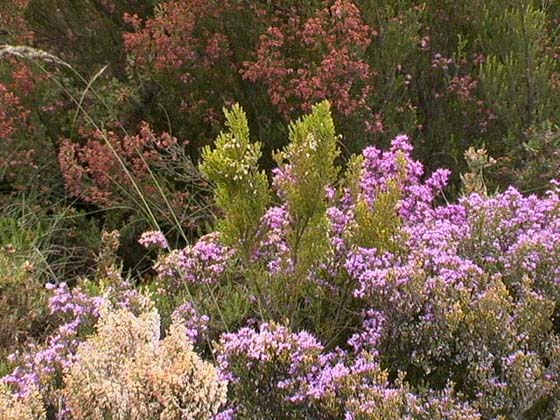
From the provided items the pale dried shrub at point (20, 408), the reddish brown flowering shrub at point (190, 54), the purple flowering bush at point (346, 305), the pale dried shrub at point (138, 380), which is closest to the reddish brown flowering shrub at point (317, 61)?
the reddish brown flowering shrub at point (190, 54)

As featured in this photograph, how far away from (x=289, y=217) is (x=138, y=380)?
120cm

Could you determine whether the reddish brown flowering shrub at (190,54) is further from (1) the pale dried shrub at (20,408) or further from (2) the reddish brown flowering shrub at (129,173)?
(1) the pale dried shrub at (20,408)

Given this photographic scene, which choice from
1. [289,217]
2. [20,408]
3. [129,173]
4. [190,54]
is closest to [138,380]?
[20,408]

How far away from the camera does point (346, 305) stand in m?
3.57

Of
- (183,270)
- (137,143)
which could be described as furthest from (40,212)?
(183,270)

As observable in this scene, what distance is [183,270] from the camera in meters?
3.95

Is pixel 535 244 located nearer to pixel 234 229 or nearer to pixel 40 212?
pixel 234 229

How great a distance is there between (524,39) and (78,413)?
4179 millimetres

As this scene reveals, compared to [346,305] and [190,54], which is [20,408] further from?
[190,54]

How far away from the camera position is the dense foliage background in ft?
9.92

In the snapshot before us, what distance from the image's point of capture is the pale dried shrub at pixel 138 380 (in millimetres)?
2479

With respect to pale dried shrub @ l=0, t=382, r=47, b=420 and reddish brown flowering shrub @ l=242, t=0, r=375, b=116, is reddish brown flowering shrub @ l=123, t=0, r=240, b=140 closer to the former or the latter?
reddish brown flowering shrub @ l=242, t=0, r=375, b=116

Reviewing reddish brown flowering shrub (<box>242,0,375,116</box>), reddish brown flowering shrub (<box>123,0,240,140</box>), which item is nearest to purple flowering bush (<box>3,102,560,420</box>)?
reddish brown flowering shrub (<box>242,0,375,116</box>)

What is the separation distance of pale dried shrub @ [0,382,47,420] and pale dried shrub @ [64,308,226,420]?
0.33 ft
